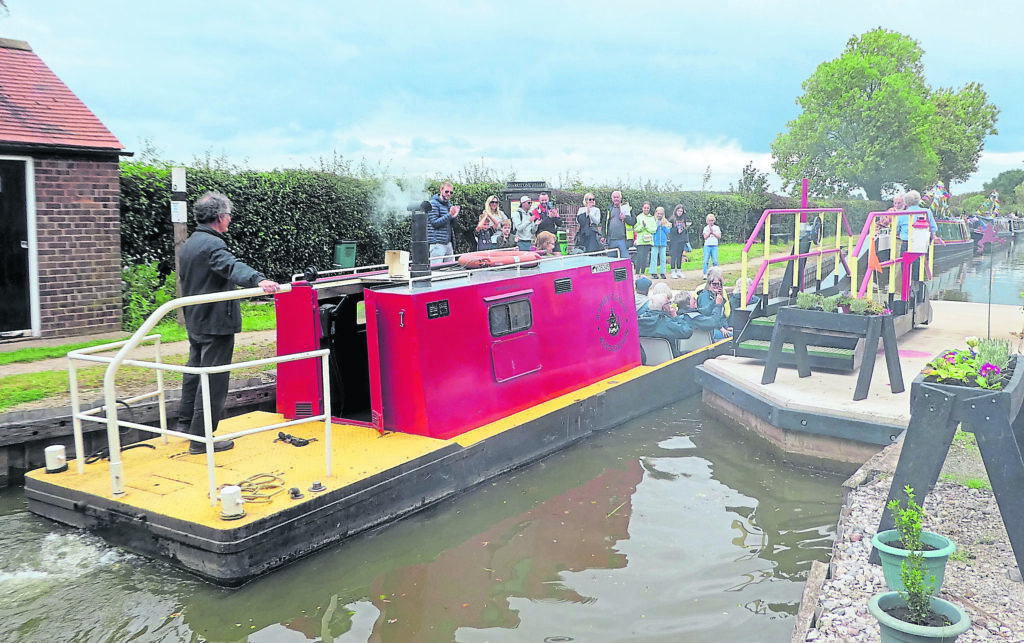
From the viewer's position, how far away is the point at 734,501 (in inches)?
263

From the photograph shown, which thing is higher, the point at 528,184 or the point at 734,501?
the point at 528,184

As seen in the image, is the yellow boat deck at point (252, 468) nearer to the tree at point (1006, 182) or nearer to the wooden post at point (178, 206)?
the wooden post at point (178, 206)

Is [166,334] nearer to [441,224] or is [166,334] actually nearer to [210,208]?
[441,224]

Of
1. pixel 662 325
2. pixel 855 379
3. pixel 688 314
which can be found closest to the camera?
pixel 855 379

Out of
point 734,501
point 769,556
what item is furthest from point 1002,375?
point 734,501

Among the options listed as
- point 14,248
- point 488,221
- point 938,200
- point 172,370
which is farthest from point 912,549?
point 938,200

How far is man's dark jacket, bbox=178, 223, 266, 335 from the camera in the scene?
5789mm

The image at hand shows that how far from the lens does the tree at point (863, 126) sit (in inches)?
1863

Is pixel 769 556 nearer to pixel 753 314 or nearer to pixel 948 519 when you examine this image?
pixel 948 519

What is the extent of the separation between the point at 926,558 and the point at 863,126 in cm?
4947

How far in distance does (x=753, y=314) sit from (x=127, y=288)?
27.4 feet

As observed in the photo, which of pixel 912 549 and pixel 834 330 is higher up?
pixel 834 330

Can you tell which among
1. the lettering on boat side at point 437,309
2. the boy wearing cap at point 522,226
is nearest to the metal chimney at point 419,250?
the lettering on boat side at point 437,309

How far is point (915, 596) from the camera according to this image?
3377 millimetres
